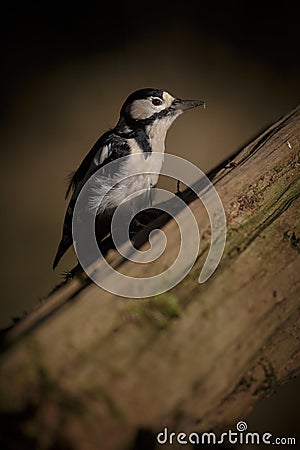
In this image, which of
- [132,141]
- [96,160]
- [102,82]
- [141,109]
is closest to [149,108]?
[141,109]

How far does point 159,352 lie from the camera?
40 centimetres

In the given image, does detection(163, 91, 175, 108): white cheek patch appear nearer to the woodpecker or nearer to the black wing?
the woodpecker

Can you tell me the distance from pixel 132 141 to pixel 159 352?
0.97 m

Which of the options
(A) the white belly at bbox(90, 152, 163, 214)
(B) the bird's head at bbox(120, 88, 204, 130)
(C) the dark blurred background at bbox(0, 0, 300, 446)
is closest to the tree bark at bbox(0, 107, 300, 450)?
(A) the white belly at bbox(90, 152, 163, 214)

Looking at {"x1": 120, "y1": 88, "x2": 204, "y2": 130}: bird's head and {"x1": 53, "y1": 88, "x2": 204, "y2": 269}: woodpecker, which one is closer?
{"x1": 53, "y1": 88, "x2": 204, "y2": 269}: woodpecker

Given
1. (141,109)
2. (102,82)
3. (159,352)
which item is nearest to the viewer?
(159,352)

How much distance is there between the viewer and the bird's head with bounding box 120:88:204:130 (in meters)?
1.35

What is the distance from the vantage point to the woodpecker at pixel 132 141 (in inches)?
48.6

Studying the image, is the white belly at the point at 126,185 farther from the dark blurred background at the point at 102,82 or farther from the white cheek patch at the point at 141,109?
the dark blurred background at the point at 102,82

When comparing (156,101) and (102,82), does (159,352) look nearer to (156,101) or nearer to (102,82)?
(156,101)

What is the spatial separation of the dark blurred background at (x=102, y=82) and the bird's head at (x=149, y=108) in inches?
26.8

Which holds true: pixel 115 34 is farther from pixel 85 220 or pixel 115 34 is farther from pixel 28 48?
pixel 85 220

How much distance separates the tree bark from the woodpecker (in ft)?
2.31

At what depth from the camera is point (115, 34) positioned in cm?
226
